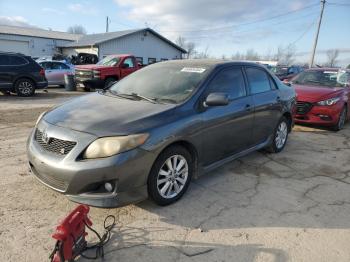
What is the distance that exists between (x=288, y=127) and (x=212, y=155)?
8.98 ft

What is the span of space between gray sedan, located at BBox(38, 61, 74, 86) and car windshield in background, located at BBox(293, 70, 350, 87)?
1209 cm

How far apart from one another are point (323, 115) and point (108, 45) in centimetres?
2508

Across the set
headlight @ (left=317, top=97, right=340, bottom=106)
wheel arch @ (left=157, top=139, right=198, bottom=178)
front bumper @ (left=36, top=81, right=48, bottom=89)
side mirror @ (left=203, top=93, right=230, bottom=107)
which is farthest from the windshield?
wheel arch @ (left=157, top=139, right=198, bottom=178)

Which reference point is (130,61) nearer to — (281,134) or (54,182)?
(281,134)

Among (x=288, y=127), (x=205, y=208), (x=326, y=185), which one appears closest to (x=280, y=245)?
(x=205, y=208)

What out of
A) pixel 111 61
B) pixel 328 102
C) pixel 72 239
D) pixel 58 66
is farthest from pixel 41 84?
pixel 72 239

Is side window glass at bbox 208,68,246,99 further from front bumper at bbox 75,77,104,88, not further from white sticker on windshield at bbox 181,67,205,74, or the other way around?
front bumper at bbox 75,77,104,88

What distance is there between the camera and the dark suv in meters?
12.2

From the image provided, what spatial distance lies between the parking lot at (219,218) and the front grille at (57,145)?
0.69 m

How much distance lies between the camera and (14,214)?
3416mm

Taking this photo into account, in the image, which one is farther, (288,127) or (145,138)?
(288,127)

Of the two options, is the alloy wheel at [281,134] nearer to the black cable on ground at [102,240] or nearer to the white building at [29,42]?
the black cable on ground at [102,240]

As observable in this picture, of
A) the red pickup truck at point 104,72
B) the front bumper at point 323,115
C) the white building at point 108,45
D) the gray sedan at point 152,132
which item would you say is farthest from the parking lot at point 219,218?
the white building at point 108,45

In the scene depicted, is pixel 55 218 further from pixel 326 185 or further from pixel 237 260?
pixel 326 185
